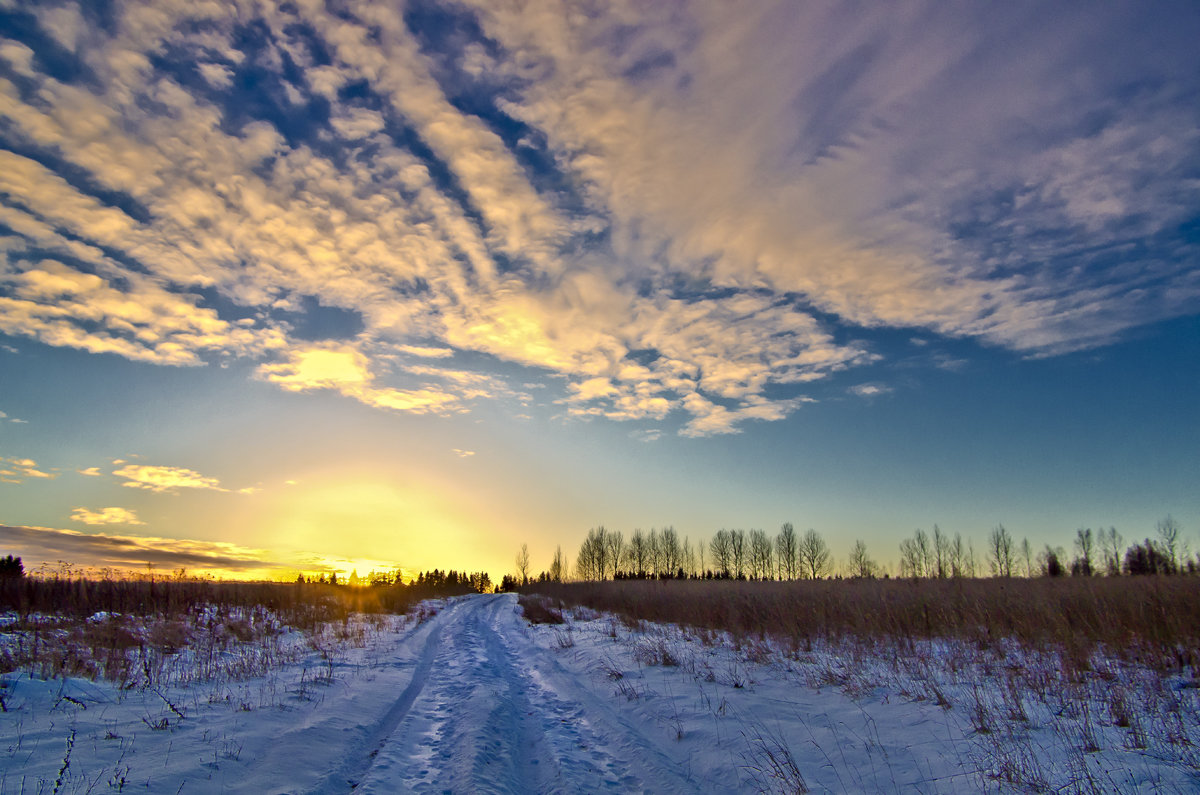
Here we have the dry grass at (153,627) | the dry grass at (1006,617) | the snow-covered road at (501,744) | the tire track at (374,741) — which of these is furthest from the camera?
the dry grass at (153,627)

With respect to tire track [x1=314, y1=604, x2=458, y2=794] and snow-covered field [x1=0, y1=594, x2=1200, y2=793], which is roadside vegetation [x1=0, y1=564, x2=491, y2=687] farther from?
tire track [x1=314, y1=604, x2=458, y2=794]

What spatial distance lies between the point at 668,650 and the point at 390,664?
6347 mm

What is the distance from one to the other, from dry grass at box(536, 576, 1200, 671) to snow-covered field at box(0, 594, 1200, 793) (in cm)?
66

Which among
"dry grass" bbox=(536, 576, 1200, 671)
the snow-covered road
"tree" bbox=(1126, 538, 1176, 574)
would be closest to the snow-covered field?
the snow-covered road

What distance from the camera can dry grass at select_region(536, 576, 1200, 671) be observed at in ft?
26.2

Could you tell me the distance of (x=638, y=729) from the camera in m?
6.79

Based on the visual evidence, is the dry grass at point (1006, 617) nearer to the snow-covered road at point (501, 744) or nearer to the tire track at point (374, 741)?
the snow-covered road at point (501, 744)

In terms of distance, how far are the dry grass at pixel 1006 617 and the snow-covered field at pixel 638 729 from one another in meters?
0.66

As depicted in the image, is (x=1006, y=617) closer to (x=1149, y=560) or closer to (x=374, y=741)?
(x=374, y=741)

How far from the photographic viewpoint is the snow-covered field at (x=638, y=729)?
15.1 feet

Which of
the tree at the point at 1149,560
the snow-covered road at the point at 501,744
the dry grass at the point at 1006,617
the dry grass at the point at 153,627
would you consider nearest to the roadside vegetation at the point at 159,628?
the dry grass at the point at 153,627

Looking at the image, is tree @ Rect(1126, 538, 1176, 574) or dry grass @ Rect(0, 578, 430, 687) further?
tree @ Rect(1126, 538, 1176, 574)

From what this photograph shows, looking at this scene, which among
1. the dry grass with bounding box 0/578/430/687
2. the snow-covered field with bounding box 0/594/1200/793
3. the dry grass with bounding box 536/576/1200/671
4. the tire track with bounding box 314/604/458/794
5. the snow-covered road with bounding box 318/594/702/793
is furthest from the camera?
the dry grass with bounding box 0/578/430/687

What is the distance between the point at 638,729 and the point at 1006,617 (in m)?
9.03
